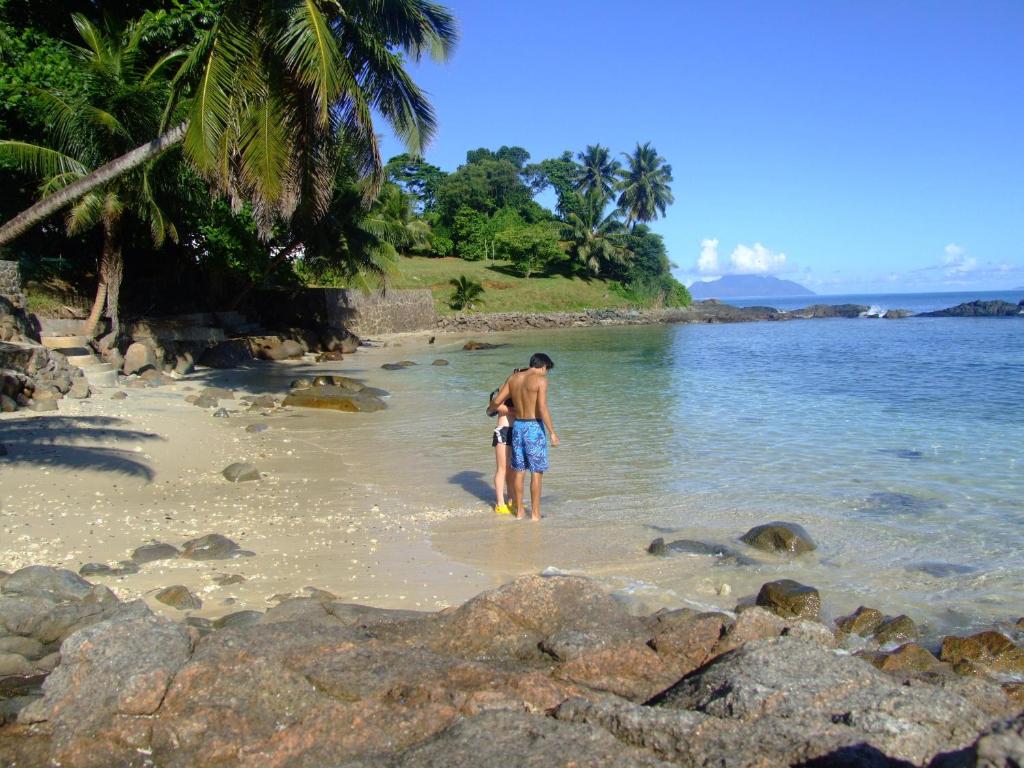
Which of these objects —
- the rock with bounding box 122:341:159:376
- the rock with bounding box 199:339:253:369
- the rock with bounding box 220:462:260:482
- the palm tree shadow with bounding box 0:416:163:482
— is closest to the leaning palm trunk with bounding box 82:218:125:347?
the rock with bounding box 122:341:159:376

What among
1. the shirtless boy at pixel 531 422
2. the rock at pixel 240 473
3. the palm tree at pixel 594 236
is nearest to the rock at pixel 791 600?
the shirtless boy at pixel 531 422

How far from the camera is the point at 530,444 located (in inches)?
355

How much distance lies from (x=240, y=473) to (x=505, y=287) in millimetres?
46122

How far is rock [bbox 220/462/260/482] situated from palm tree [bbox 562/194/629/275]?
52098 millimetres

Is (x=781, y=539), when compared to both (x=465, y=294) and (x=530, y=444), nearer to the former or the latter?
(x=530, y=444)

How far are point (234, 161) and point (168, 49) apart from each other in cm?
1001

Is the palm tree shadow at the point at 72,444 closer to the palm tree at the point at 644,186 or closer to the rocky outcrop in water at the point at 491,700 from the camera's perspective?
the rocky outcrop in water at the point at 491,700

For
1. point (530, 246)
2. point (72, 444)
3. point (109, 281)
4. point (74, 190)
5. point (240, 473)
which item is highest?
point (530, 246)

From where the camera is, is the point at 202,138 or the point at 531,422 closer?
the point at 531,422

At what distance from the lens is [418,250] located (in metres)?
60.2

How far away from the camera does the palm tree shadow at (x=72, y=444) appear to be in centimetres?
991

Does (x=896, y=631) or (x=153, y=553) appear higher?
(x=153, y=553)

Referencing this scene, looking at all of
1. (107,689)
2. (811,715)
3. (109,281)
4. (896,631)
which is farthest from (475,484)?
(109,281)

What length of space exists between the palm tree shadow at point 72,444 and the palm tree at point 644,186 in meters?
61.5
